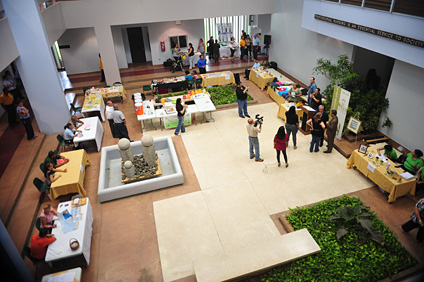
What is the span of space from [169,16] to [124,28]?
4192 millimetres

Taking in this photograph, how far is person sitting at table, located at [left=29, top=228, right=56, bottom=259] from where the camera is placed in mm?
5973

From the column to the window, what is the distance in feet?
15.8

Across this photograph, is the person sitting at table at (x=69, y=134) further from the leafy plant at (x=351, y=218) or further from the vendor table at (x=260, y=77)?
the vendor table at (x=260, y=77)

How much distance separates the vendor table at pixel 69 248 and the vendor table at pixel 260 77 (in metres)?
10.6

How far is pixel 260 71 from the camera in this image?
15.4 m

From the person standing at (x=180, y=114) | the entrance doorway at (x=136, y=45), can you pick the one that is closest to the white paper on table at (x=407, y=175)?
the person standing at (x=180, y=114)

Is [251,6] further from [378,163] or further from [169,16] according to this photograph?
[378,163]

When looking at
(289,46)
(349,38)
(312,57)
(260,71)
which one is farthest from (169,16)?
(349,38)

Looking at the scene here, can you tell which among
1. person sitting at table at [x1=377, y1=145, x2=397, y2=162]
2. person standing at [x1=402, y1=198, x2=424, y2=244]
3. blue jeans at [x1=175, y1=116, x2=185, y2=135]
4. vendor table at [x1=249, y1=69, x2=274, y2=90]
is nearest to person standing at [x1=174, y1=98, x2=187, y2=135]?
blue jeans at [x1=175, y1=116, x2=185, y2=135]

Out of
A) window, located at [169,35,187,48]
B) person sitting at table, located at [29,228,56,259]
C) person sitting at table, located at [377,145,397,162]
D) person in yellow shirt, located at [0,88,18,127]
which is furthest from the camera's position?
window, located at [169,35,187,48]

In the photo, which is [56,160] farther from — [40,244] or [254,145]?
[254,145]

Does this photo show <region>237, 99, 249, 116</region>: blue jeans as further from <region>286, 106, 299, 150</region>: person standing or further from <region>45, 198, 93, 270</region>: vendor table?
<region>45, 198, 93, 270</region>: vendor table

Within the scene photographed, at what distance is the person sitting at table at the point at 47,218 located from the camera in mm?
6320

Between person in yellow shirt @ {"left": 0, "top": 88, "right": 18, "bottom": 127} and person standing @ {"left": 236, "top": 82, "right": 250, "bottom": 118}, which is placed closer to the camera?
person in yellow shirt @ {"left": 0, "top": 88, "right": 18, "bottom": 127}
